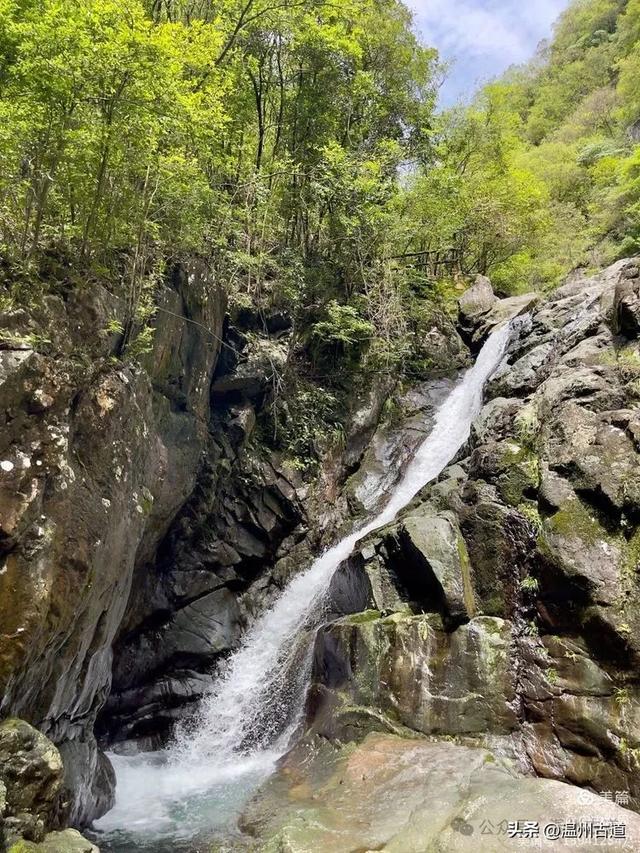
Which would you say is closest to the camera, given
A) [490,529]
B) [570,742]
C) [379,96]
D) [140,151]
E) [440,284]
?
[570,742]

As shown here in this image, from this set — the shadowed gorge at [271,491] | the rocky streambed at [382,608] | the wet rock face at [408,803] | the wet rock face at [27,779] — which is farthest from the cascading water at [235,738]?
the wet rock face at [27,779]

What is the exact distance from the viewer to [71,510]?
6.37 m

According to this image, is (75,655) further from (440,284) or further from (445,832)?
(440,284)

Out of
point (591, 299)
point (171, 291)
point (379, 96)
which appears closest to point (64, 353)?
point (171, 291)

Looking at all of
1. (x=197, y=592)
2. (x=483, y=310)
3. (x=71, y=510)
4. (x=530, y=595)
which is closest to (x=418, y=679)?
(x=530, y=595)

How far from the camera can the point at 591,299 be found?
12367mm

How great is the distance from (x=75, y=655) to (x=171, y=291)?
609cm

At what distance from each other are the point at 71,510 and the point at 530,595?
20.3ft

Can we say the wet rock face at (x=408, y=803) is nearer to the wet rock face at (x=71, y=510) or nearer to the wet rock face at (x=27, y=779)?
the wet rock face at (x=27, y=779)

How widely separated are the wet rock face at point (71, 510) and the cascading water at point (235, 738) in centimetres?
73

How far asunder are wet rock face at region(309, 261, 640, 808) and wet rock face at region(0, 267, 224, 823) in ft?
10.9

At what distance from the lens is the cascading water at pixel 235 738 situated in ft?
23.8

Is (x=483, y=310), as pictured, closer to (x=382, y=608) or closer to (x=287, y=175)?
(x=287, y=175)

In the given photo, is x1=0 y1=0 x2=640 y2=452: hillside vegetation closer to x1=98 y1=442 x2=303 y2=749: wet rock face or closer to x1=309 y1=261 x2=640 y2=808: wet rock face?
x1=98 y1=442 x2=303 y2=749: wet rock face
